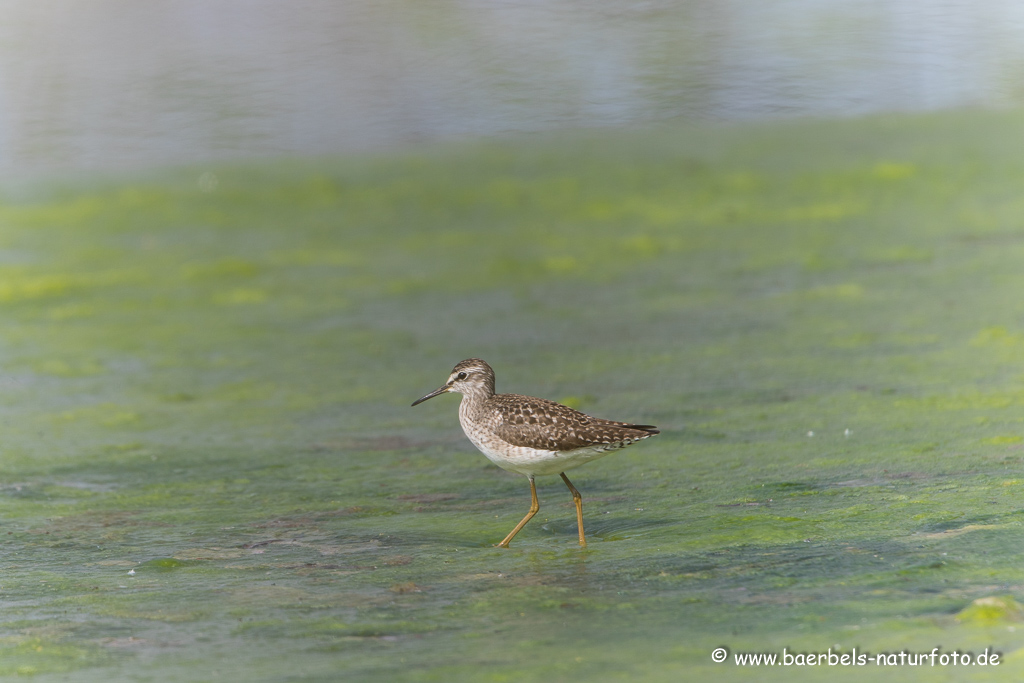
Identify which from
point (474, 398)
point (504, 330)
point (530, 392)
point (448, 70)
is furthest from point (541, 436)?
point (448, 70)

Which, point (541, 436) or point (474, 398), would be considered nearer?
point (541, 436)

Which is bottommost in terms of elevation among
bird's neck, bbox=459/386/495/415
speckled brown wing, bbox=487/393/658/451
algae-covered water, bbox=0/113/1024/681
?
algae-covered water, bbox=0/113/1024/681

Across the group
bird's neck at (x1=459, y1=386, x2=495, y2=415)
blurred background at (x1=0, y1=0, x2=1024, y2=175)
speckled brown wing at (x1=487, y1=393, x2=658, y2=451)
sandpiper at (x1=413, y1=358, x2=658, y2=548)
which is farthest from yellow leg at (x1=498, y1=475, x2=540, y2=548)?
blurred background at (x1=0, y1=0, x2=1024, y2=175)

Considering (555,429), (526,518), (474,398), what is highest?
(555,429)

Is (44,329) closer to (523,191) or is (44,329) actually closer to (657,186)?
(523,191)

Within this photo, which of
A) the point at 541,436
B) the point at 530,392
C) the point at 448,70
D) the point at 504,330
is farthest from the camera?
the point at 448,70

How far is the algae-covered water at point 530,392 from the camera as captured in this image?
4.45m

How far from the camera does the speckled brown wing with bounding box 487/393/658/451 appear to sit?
5523 millimetres

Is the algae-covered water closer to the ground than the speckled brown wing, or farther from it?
closer to the ground

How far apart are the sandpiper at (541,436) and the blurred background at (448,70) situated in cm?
787

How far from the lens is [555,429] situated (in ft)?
18.2

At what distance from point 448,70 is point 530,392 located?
20.6ft

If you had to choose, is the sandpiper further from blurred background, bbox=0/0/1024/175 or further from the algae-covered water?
blurred background, bbox=0/0/1024/175

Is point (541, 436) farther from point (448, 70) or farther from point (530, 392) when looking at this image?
point (448, 70)
